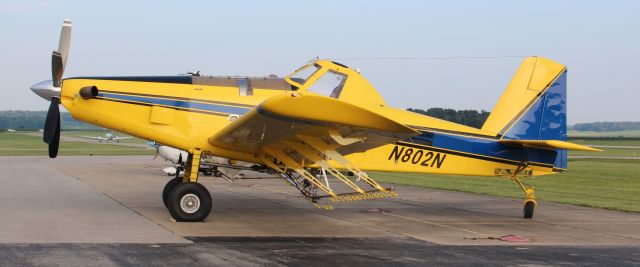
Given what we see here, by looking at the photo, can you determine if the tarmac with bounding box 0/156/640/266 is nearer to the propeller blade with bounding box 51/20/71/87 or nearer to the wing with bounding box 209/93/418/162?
the wing with bounding box 209/93/418/162

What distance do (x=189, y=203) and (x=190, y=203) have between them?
17 millimetres

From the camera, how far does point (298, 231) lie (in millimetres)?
12844

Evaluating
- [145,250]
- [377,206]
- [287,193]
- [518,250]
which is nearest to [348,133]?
[518,250]

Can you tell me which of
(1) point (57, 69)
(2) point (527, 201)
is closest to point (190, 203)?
(1) point (57, 69)

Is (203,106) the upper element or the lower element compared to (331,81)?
lower

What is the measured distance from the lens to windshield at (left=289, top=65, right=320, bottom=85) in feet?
47.1

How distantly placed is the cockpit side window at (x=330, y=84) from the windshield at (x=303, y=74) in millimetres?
240

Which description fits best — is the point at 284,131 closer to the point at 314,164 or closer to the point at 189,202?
the point at 314,164

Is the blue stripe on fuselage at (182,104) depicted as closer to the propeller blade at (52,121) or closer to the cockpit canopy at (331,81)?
the propeller blade at (52,121)

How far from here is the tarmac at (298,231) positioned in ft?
32.7

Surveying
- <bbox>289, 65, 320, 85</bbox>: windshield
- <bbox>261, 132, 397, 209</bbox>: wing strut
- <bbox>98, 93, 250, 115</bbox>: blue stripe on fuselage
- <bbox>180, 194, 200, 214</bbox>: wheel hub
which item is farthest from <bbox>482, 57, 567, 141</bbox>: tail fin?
<bbox>180, 194, 200, 214</bbox>: wheel hub

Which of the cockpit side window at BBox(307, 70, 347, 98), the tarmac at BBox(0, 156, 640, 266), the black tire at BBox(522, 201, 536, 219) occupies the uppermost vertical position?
the cockpit side window at BBox(307, 70, 347, 98)

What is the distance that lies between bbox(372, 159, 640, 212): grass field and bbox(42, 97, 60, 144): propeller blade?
38.1ft

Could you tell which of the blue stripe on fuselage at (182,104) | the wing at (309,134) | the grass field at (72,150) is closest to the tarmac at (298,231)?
the wing at (309,134)
